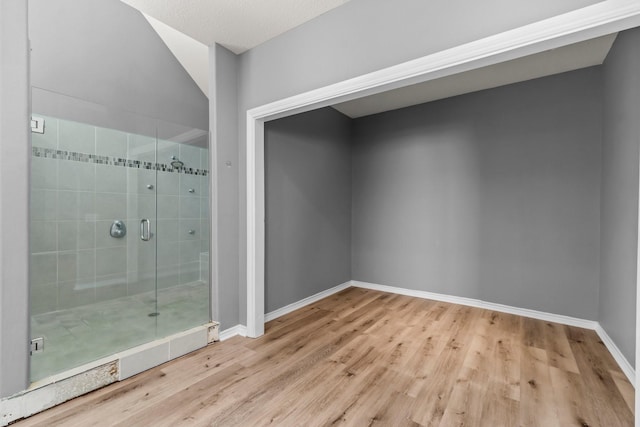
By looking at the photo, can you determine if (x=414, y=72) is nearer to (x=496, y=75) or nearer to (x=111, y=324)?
(x=496, y=75)

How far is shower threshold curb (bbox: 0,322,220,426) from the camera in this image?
1666 mm

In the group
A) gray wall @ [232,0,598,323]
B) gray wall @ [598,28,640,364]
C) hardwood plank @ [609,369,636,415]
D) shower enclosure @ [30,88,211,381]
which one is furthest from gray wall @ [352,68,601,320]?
shower enclosure @ [30,88,211,381]

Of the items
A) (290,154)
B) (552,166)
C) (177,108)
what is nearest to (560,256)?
(552,166)

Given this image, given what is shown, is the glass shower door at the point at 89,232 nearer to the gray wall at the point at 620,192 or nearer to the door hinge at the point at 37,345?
the door hinge at the point at 37,345

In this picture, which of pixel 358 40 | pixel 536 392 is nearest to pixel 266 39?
pixel 358 40

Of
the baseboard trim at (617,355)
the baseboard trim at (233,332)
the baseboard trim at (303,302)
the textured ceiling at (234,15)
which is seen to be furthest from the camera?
the baseboard trim at (303,302)

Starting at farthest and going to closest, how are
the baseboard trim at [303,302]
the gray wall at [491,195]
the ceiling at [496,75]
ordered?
the baseboard trim at [303,302], the gray wall at [491,195], the ceiling at [496,75]

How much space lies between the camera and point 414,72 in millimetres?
1848

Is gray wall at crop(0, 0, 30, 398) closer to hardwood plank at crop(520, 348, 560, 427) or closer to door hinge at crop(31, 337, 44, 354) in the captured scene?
door hinge at crop(31, 337, 44, 354)

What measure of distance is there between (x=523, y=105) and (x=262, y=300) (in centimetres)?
351

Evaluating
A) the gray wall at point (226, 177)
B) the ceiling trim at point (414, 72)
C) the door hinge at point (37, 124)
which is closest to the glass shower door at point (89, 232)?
the door hinge at point (37, 124)

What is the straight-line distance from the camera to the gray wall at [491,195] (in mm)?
2957

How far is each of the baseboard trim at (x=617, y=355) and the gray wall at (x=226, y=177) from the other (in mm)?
3067

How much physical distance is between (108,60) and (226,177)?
175 centimetres
